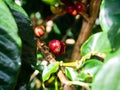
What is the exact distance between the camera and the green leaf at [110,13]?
29.2 inches

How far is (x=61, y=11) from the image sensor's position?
1581mm

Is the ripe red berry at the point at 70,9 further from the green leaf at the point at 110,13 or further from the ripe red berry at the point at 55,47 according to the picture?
the green leaf at the point at 110,13

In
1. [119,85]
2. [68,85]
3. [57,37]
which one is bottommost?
[119,85]

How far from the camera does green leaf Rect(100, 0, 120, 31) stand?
2.44 ft

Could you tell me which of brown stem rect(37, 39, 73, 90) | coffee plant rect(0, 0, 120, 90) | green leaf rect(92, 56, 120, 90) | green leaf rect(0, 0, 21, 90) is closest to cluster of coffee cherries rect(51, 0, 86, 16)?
coffee plant rect(0, 0, 120, 90)

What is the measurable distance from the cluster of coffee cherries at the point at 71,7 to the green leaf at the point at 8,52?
0.66m

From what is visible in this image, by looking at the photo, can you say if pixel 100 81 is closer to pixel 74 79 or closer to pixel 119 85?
pixel 119 85

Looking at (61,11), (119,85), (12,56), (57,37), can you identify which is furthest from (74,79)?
(57,37)

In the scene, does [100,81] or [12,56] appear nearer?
[100,81]

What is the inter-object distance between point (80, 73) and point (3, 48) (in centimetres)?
29

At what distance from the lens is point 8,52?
812 mm

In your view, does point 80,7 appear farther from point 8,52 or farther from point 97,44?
point 8,52

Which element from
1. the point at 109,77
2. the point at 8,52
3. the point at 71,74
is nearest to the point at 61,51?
the point at 71,74

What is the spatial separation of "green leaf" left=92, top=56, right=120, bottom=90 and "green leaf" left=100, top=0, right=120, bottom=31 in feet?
0.56
